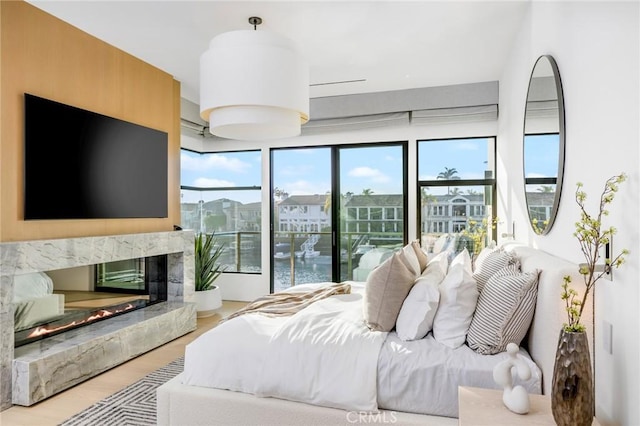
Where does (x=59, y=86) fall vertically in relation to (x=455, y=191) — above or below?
above

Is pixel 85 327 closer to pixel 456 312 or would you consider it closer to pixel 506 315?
pixel 456 312

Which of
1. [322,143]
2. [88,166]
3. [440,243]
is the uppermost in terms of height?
[322,143]

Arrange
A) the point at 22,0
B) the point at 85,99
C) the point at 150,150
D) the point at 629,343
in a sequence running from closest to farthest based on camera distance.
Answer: the point at 629,343 → the point at 22,0 → the point at 85,99 → the point at 150,150

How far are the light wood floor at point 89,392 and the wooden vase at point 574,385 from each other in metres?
2.65

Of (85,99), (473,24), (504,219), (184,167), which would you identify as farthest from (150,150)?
(504,219)

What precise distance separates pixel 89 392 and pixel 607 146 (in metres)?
3.33

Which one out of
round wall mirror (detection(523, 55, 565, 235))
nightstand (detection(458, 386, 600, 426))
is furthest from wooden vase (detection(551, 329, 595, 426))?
round wall mirror (detection(523, 55, 565, 235))

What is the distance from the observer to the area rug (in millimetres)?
2455

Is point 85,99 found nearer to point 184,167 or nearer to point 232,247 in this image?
point 184,167

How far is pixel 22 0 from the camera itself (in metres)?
2.88

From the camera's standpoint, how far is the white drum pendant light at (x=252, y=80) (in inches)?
93.9

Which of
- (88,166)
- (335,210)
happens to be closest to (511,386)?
(88,166)

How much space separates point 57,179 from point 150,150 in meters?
1.08

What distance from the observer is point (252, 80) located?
7.81 ft
